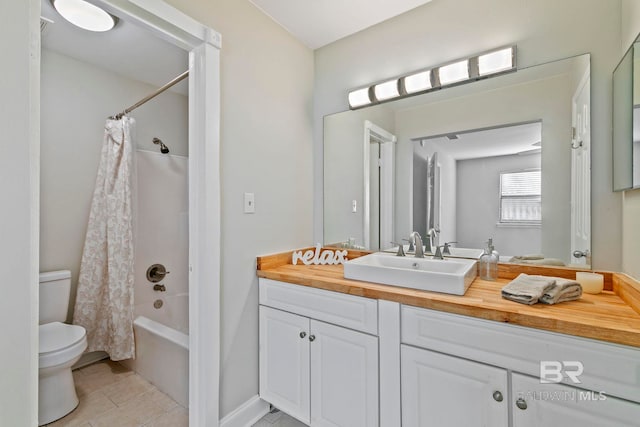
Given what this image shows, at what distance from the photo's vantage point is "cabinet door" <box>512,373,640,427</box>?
0.87 meters

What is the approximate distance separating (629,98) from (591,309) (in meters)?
0.84

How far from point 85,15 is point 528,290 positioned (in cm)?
264

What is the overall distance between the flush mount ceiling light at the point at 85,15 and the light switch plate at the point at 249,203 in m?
1.23

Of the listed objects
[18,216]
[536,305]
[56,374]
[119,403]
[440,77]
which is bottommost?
[119,403]

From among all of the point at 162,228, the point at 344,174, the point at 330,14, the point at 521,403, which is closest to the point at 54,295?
the point at 162,228

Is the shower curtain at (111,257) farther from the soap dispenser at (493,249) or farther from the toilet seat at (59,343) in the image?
the soap dispenser at (493,249)

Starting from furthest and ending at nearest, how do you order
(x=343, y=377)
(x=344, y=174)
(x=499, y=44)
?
(x=344, y=174) → (x=499, y=44) → (x=343, y=377)

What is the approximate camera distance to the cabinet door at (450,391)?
3.41ft

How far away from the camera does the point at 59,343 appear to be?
5.69 ft

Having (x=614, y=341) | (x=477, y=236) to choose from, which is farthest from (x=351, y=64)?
(x=614, y=341)

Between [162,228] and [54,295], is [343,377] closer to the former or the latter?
[162,228]

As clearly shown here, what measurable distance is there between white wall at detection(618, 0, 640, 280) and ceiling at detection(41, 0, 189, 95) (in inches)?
94.3

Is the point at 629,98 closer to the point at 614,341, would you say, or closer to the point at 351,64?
the point at 614,341

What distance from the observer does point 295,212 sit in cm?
200
